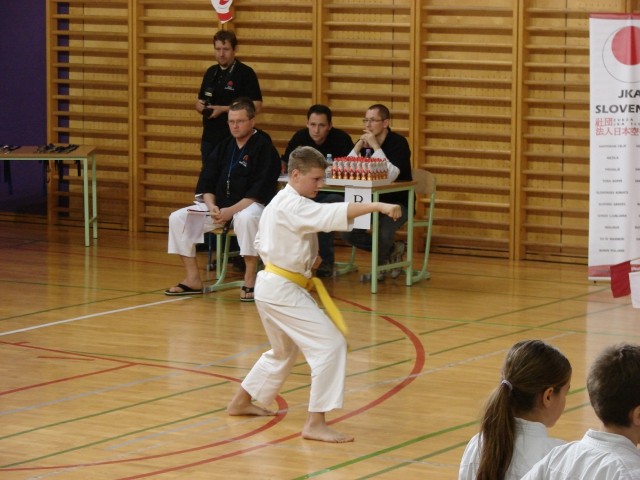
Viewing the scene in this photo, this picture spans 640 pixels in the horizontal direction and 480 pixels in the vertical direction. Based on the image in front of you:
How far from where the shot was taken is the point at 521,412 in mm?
3277

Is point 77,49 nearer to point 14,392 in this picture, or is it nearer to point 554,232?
point 554,232

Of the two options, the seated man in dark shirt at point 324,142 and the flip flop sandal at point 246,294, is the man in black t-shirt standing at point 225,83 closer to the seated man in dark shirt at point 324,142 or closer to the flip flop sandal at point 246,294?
the seated man in dark shirt at point 324,142

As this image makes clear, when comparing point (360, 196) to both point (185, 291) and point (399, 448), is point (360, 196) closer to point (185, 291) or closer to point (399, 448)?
point (185, 291)

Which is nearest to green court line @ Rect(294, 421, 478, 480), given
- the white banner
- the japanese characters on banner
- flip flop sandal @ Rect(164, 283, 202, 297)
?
the white banner

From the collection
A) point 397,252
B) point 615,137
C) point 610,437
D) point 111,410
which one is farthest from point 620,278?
point 610,437

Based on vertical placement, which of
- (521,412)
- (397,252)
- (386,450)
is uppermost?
(521,412)

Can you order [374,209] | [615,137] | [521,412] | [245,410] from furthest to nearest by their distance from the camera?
[615,137] → [245,410] → [374,209] → [521,412]

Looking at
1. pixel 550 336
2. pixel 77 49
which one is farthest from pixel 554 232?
pixel 77 49

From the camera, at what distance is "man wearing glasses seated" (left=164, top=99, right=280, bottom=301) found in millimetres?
9711

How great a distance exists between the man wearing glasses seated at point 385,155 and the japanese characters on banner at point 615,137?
4.98ft

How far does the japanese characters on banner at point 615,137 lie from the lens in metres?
9.95

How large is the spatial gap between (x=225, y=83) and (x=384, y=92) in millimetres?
1592

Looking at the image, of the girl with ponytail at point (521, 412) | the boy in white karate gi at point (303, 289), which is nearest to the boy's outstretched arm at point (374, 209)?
the boy in white karate gi at point (303, 289)

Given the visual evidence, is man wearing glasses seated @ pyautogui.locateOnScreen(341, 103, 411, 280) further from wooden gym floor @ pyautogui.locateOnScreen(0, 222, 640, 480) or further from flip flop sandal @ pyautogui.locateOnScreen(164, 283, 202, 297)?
flip flop sandal @ pyautogui.locateOnScreen(164, 283, 202, 297)
